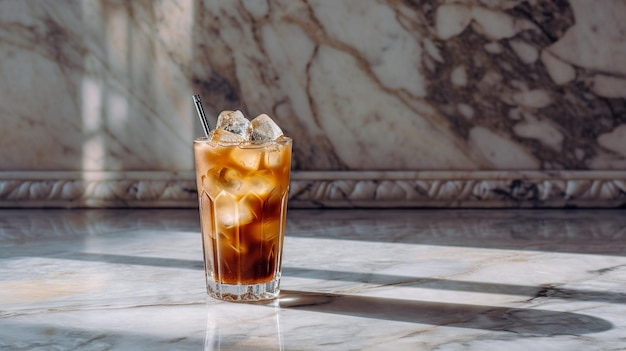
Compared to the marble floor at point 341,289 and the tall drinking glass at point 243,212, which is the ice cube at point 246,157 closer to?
the tall drinking glass at point 243,212

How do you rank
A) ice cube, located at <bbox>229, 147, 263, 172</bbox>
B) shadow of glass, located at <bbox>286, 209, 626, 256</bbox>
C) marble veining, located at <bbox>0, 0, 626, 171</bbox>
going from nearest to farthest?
ice cube, located at <bbox>229, 147, 263, 172</bbox>
shadow of glass, located at <bbox>286, 209, 626, 256</bbox>
marble veining, located at <bbox>0, 0, 626, 171</bbox>

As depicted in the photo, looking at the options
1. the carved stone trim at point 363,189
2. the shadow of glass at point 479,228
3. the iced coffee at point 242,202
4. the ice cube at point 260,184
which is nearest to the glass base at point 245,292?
the iced coffee at point 242,202

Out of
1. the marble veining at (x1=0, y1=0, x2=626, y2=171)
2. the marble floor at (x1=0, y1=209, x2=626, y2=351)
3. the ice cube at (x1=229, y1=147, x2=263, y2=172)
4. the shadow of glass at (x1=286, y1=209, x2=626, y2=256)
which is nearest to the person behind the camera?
the marble floor at (x1=0, y1=209, x2=626, y2=351)

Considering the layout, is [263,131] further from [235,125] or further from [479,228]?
[479,228]

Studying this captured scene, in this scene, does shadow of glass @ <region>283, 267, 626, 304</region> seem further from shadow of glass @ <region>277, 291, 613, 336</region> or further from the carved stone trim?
the carved stone trim

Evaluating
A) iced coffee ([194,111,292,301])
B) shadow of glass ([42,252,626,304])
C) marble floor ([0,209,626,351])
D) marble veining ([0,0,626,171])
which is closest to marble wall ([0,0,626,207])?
marble veining ([0,0,626,171])
